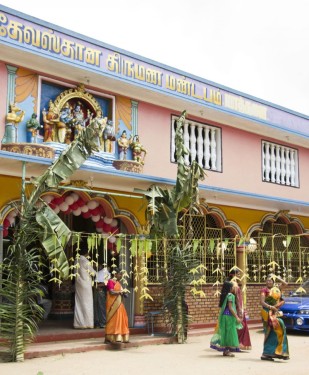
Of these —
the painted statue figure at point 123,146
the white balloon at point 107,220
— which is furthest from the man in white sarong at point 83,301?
the painted statue figure at point 123,146

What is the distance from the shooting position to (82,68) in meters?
12.7

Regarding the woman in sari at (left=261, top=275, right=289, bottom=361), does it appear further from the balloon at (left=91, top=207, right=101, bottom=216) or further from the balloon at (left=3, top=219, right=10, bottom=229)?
the balloon at (left=3, top=219, right=10, bottom=229)

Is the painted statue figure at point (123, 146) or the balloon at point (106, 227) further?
the painted statue figure at point (123, 146)

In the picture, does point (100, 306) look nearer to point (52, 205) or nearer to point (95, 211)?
point (95, 211)

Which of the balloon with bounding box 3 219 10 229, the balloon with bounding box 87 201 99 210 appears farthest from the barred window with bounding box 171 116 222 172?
the balloon with bounding box 3 219 10 229

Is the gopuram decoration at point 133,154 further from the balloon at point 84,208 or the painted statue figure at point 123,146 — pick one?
the balloon at point 84,208

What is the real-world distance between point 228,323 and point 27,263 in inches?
138

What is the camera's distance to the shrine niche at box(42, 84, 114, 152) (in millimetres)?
12531

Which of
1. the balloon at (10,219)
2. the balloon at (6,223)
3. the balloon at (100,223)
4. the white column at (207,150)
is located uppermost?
the white column at (207,150)

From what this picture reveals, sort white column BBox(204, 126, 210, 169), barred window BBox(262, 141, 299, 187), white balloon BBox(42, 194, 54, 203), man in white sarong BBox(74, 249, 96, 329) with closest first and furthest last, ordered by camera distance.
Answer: white balloon BBox(42, 194, 54, 203) → man in white sarong BBox(74, 249, 96, 329) → white column BBox(204, 126, 210, 169) → barred window BBox(262, 141, 299, 187)

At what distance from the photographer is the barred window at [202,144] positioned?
1545cm

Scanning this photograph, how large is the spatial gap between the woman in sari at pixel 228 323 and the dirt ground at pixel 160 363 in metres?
0.23

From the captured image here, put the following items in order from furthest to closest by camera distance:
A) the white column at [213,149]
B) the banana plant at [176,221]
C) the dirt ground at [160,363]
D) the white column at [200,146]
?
the white column at [213,149], the white column at [200,146], the banana plant at [176,221], the dirt ground at [160,363]

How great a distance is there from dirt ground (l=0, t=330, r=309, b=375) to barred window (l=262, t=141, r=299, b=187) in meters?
7.09
